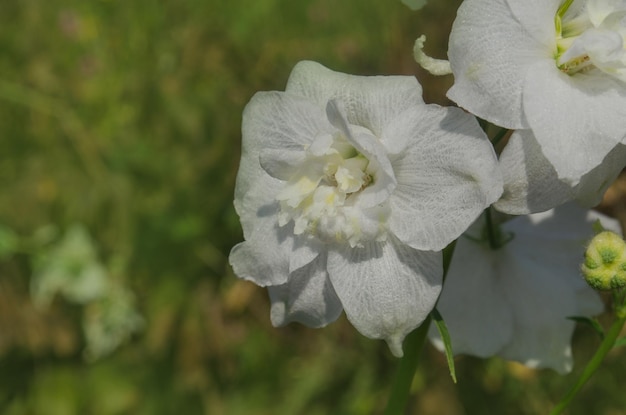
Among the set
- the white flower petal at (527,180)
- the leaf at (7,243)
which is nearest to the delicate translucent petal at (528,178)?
the white flower petal at (527,180)

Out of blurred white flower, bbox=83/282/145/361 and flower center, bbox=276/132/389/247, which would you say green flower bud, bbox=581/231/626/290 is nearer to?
flower center, bbox=276/132/389/247

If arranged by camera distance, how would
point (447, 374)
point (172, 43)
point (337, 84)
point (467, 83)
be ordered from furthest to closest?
1. point (172, 43)
2. point (447, 374)
3. point (337, 84)
4. point (467, 83)

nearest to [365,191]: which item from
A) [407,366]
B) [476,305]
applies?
[407,366]

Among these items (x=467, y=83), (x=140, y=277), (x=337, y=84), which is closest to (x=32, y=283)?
(x=140, y=277)

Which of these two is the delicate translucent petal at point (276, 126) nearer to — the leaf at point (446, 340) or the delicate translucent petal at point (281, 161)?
the delicate translucent petal at point (281, 161)

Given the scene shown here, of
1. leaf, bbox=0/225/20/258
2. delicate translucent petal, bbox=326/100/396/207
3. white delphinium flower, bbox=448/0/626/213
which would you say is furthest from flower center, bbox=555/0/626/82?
leaf, bbox=0/225/20/258

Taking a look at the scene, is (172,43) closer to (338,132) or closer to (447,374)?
(447,374)

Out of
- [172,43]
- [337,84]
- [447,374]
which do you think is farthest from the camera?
[172,43]

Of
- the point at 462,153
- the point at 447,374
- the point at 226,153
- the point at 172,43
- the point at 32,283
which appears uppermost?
the point at 462,153
